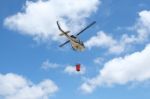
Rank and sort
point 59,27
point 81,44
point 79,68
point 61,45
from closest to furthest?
point 79,68 < point 59,27 < point 81,44 < point 61,45

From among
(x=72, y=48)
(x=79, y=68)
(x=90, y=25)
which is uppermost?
(x=90, y=25)

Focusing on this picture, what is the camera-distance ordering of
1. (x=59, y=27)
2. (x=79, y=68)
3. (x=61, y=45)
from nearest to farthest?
(x=79, y=68)
(x=59, y=27)
(x=61, y=45)

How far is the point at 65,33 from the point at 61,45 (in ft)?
58.7

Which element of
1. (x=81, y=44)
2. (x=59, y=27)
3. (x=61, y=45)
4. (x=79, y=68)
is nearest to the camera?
(x=79, y=68)

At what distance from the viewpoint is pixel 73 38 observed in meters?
98.1

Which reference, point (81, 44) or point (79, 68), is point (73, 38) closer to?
point (81, 44)

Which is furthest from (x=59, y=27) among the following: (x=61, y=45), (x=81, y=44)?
(x=61, y=45)

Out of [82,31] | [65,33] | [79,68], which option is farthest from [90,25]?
[79,68]

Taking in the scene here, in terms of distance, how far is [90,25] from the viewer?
103688mm

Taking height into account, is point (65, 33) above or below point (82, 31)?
below

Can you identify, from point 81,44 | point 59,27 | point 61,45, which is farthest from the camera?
point 61,45

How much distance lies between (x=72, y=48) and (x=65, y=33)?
18.2ft

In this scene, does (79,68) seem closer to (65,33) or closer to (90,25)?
(65,33)

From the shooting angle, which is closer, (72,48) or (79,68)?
(79,68)
